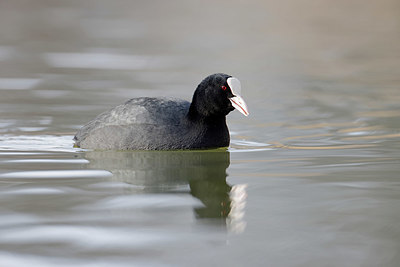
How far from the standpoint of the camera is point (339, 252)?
3963 millimetres

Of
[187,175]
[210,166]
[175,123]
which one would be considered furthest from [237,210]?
[175,123]

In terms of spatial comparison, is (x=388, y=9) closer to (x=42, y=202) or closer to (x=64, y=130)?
(x=64, y=130)

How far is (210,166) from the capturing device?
21.5 feet

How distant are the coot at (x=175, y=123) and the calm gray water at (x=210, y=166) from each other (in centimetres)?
13

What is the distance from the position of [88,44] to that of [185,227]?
14.3m

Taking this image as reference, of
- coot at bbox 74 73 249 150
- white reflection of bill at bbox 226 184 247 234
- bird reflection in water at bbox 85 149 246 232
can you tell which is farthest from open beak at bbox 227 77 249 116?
white reflection of bill at bbox 226 184 247 234

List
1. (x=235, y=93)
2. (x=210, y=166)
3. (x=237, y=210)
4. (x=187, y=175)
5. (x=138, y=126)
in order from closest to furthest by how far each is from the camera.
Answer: (x=237, y=210) → (x=187, y=175) → (x=210, y=166) → (x=235, y=93) → (x=138, y=126)

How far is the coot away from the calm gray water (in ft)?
0.44

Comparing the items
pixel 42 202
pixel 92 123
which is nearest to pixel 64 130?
pixel 92 123

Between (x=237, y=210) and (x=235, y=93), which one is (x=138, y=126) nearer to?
(x=235, y=93)

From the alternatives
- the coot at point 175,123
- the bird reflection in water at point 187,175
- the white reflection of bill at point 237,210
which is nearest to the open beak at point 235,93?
the coot at point 175,123

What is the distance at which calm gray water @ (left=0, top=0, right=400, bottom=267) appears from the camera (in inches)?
159

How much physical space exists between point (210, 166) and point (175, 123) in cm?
83

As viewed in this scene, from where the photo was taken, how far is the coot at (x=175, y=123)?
711 cm
